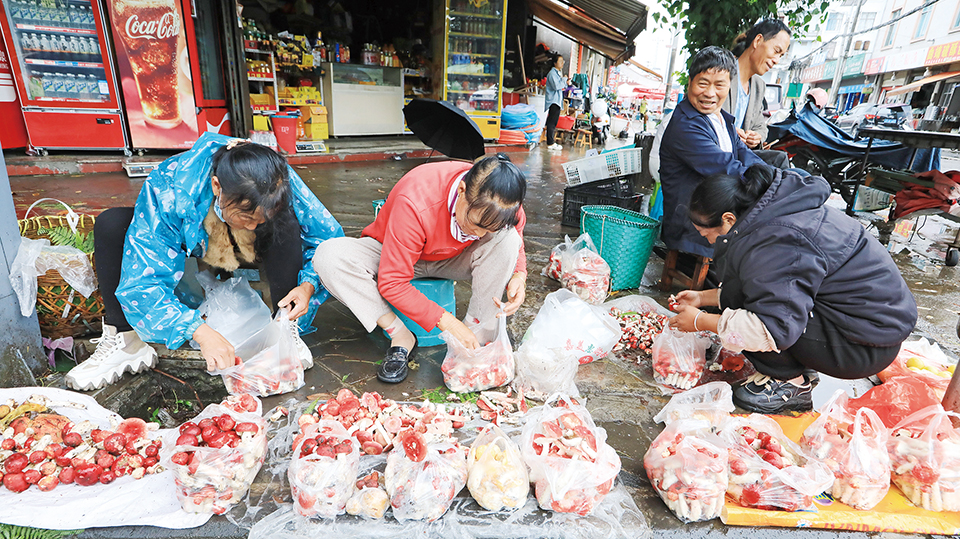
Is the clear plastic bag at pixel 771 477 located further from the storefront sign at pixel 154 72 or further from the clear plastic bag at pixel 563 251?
the storefront sign at pixel 154 72

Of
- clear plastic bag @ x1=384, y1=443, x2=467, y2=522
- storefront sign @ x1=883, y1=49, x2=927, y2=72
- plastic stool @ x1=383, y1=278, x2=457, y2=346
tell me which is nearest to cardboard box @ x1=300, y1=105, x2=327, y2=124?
plastic stool @ x1=383, y1=278, x2=457, y2=346

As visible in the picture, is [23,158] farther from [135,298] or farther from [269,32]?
[135,298]

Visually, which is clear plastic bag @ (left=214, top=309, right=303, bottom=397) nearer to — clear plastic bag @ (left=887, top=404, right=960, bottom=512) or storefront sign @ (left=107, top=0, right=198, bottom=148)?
clear plastic bag @ (left=887, top=404, right=960, bottom=512)

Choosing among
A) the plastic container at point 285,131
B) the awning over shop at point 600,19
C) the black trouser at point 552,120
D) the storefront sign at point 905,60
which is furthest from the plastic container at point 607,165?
the storefront sign at point 905,60

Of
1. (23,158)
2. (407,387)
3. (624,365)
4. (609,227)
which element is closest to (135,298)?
(407,387)

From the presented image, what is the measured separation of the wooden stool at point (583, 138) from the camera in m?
12.3

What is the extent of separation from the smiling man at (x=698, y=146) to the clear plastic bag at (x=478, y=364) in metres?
1.49

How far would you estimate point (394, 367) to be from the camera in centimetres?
213

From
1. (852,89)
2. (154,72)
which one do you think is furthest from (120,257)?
(852,89)

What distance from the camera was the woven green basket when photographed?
2.97 meters

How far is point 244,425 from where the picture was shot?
1.47m

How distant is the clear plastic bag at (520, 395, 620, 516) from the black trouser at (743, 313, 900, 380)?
1010 mm

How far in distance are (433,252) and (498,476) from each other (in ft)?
3.35

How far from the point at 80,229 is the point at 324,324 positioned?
3.93 ft
